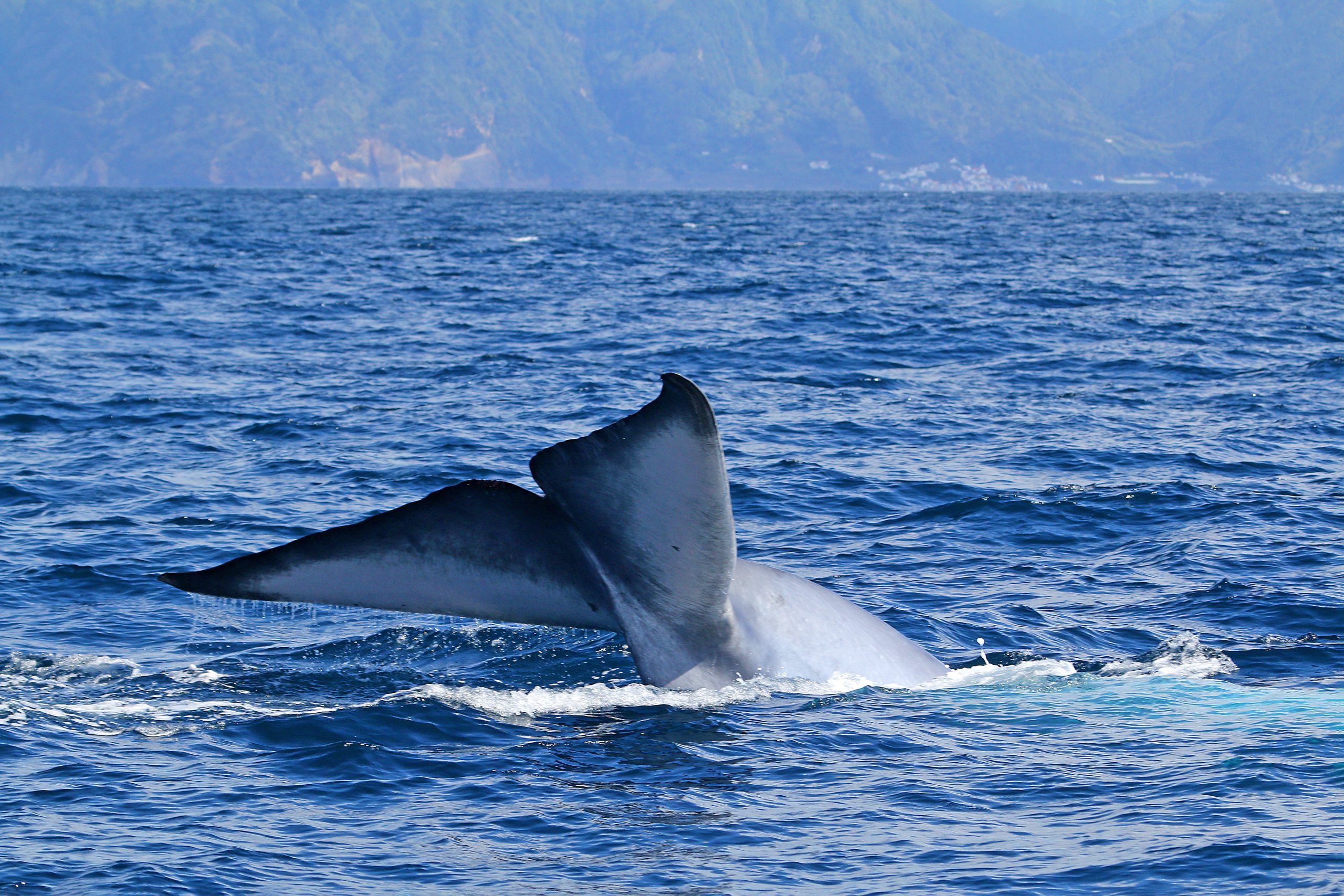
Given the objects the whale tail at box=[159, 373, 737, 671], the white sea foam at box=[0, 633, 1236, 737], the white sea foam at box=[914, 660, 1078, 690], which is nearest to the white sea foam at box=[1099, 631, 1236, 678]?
the white sea foam at box=[0, 633, 1236, 737]

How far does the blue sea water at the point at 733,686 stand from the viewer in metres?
6.28

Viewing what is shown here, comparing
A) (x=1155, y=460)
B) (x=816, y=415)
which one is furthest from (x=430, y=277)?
(x=1155, y=460)

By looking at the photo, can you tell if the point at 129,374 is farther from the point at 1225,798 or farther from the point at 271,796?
the point at 1225,798

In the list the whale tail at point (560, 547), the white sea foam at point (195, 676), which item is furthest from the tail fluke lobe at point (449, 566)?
the white sea foam at point (195, 676)

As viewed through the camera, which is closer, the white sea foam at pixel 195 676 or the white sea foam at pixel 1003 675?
the white sea foam at pixel 1003 675

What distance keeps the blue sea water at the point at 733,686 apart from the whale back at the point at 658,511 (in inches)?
31.3

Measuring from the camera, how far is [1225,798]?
674 cm

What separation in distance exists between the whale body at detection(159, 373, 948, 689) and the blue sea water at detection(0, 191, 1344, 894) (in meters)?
0.87

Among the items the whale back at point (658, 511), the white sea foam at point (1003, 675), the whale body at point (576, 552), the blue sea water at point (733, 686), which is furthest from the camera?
the white sea foam at point (1003, 675)

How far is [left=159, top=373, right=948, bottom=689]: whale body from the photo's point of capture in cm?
577

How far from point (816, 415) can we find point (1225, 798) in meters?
12.9

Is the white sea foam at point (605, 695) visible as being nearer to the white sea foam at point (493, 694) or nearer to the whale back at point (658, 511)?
the white sea foam at point (493, 694)

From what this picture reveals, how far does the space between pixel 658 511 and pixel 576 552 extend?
20.5 inches

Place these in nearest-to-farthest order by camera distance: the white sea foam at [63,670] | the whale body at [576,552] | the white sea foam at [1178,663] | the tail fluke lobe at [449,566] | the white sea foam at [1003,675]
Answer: the whale body at [576,552] → the tail fluke lobe at [449,566] → the white sea foam at [1003,675] → the white sea foam at [63,670] → the white sea foam at [1178,663]
